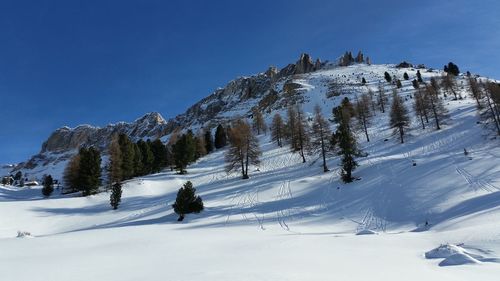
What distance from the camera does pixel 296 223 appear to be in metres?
27.6

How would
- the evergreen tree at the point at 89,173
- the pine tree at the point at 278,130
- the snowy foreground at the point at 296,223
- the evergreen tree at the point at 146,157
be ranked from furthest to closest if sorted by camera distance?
the pine tree at the point at 278,130, the evergreen tree at the point at 146,157, the evergreen tree at the point at 89,173, the snowy foreground at the point at 296,223

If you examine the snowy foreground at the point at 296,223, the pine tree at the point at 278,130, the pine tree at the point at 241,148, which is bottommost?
the snowy foreground at the point at 296,223

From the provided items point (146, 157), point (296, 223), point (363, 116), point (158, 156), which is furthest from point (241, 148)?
point (158, 156)

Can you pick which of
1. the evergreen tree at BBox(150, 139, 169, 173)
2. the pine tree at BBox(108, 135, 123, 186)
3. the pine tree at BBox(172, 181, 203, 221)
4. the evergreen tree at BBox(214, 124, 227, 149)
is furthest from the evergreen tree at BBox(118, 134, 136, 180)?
the evergreen tree at BBox(214, 124, 227, 149)

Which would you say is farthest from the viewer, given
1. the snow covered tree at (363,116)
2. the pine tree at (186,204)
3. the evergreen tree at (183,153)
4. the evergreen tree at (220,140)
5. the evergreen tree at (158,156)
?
the evergreen tree at (220,140)

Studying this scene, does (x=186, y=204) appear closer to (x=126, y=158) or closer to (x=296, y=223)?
(x=296, y=223)

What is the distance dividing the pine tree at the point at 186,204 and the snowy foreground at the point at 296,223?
969 millimetres

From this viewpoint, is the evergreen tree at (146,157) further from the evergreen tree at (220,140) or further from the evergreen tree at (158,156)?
the evergreen tree at (220,140)

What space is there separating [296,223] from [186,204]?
36.2 ft

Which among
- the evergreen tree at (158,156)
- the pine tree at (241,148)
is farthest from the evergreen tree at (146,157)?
the pine tree at (241,148)

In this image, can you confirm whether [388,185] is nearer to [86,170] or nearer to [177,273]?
[177,273]

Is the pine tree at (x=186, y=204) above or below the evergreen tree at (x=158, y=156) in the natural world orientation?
below

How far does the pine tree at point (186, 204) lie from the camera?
32.3 metres

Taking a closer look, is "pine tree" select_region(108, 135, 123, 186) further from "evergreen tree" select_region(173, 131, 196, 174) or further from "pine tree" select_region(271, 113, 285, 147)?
"pine tree" select_region(271, 113, 285, 147)
